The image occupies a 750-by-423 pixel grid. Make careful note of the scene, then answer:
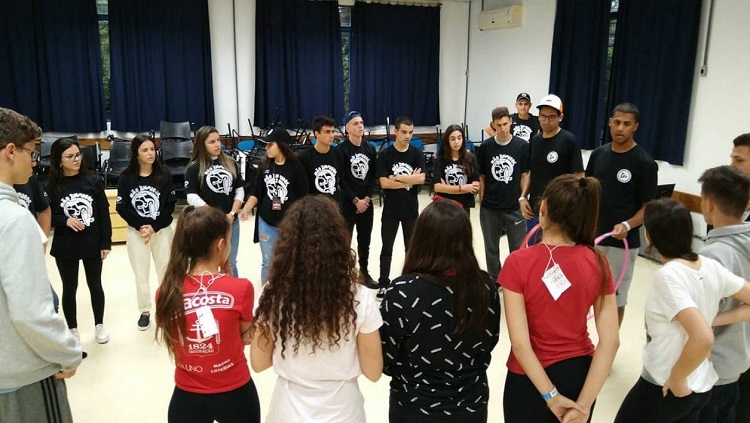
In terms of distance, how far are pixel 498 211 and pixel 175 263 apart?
299 centimetres

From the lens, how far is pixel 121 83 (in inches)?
292

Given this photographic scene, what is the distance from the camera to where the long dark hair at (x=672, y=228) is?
1.63 meters

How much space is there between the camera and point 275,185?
3803 mm

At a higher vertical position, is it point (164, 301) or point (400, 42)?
point (400, 42)

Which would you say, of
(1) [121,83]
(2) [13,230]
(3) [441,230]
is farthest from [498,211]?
(1) [121,83]

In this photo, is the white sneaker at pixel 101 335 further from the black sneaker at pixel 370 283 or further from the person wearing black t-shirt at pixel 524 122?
the person wearing black t-shirt at pixel 524 122

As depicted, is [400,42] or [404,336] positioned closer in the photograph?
[404,336]

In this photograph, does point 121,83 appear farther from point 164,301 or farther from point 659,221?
point 659,221

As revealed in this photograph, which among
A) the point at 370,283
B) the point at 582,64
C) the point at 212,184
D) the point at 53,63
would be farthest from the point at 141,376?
the point at 582,64

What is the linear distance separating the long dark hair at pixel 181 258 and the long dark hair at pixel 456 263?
26.6 inches

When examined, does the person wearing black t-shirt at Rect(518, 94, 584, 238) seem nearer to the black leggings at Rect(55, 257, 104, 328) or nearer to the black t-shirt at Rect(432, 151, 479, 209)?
the black t-shirt at Rect(432, 151, 479, 209)

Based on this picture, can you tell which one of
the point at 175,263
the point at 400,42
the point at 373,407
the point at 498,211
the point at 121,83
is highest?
the point at 400,42

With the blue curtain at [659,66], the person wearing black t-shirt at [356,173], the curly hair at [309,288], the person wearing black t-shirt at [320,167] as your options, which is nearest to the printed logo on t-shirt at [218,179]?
the person wearing black t-shirt at [320,167]

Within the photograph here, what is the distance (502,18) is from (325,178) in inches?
207
